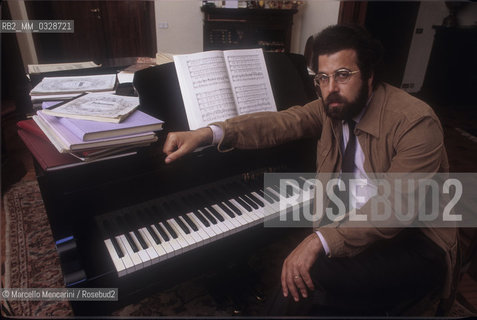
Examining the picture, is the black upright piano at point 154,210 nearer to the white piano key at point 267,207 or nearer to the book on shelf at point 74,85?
the white piano key at point 267,207

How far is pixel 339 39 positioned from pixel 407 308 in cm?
107

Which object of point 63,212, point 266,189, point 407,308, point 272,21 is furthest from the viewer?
point 272,21

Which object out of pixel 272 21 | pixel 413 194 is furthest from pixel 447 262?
pixel 272 21

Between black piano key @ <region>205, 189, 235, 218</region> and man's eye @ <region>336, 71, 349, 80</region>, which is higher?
man's eye @ <region>336, 71, 349, 80</region>

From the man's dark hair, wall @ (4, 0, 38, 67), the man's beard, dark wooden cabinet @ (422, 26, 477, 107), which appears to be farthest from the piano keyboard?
dark wooden cabinet @ (422, 26, 477, 107)

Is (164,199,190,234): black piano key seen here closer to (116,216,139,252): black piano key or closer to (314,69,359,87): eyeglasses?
(116,216,139,252): black piano key

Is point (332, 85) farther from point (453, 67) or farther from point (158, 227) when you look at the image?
point (453, 67)

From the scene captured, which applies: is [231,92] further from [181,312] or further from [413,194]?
[181,312]

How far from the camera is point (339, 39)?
50.2 inches

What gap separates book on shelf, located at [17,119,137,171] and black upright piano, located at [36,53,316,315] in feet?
0.07

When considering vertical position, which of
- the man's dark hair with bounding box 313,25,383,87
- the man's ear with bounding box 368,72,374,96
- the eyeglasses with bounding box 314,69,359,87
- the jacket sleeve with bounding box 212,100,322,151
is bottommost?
the jacket sleeve with bounding box 212,100,322,151

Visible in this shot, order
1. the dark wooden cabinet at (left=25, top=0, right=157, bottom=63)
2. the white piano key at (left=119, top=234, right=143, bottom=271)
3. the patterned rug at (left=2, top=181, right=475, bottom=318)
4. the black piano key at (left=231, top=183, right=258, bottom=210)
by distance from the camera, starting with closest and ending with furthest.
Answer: the white piano key at (left=119, top=234, right=143, bottom=271)
the black piano key at (left=231, top=183, right=258, bottom=210)
the patterned rug at (left=2, top=181, right=475, bottom=318)
the dark wooden cabinet at (left=25, top=0, right=157, bottom=63)

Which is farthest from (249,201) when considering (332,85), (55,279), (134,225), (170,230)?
(55,279)

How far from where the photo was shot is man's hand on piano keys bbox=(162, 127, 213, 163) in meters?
1.22
